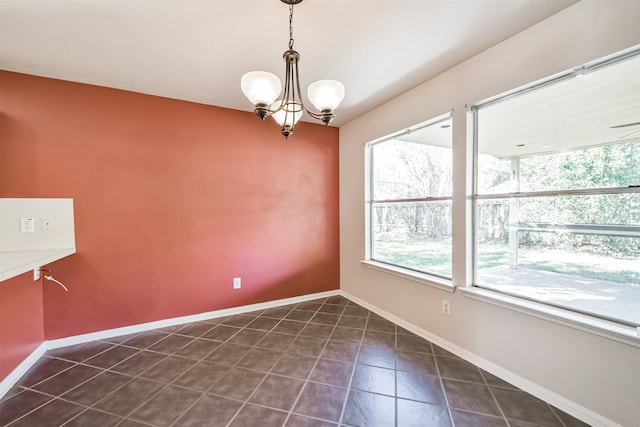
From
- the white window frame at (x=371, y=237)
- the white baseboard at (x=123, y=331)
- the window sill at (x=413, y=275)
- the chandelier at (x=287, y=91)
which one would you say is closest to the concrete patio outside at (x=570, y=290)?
the window sill at (x=413, y=275)

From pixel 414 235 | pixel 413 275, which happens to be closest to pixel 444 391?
pixel 413 275

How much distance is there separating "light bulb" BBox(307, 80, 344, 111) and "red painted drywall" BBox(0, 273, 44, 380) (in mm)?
2509

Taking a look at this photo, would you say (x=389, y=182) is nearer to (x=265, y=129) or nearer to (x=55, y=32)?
(x=265, y=129)

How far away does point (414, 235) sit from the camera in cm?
273

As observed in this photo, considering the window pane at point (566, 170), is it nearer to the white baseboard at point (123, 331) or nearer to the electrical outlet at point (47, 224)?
the white baseboard at point (123, 331)

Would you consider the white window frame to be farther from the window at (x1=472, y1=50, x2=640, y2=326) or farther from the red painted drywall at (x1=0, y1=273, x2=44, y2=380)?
the red painted drywall at (x1=0, y1=273, x2=44, y2=380)

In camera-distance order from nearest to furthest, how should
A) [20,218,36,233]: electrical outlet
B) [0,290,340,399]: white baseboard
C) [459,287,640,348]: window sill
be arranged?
[459,287,640,348]: window sill < [0,290,340,399]: white baseboard < [20,218,36,233]: electrical outlet

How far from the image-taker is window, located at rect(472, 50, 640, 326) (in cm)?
140

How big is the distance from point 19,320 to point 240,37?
8.91 feet

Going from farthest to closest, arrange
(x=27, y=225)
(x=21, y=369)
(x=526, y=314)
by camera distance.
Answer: (x=27, y=225), (x=21, y=369), (x=526, y=314)

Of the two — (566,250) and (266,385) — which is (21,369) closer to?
(266,385)

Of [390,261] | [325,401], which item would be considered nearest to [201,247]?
[325,401]

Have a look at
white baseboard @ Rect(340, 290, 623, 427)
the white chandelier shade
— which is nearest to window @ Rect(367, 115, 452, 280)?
white baseboard @ Rect(340, 290, 623, 427)

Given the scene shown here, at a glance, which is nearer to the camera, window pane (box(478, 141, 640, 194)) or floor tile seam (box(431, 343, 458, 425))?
window pane (box(478, 141, 640, 194))
